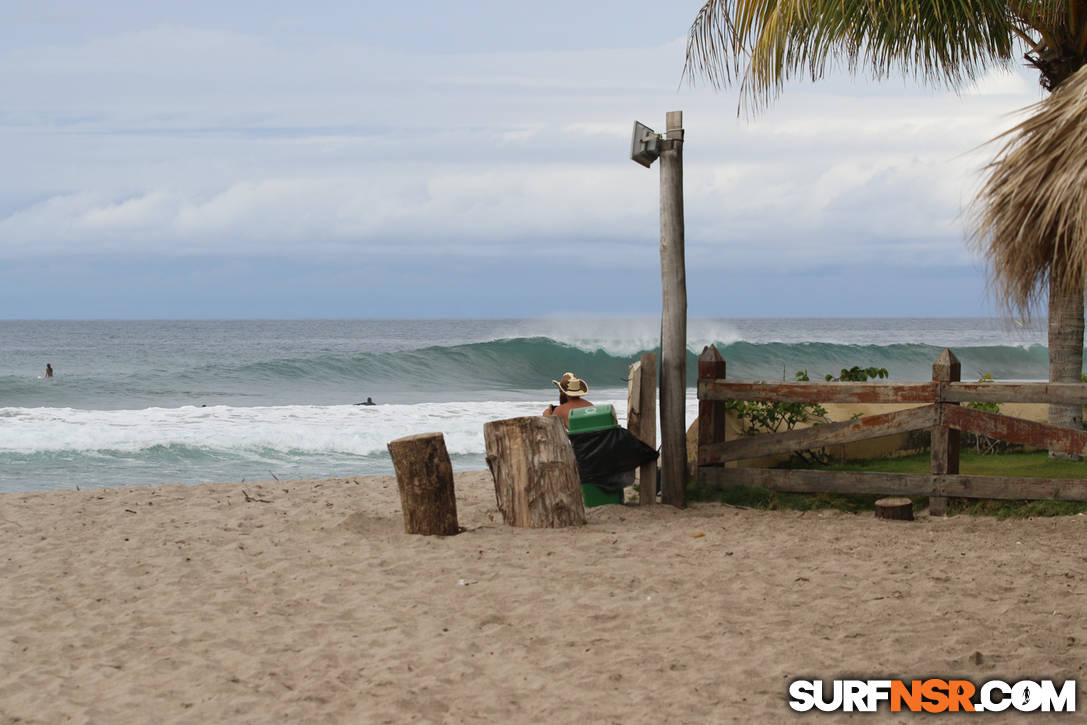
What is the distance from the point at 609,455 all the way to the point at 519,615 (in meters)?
2.80

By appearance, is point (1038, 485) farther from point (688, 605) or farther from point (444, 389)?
point (444, 389)

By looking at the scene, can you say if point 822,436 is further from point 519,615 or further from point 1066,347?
point 519,615

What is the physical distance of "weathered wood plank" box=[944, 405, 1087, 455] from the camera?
708 cm

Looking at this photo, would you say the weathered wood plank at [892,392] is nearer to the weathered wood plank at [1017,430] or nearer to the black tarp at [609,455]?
the weathered wood plank at [1017,430]

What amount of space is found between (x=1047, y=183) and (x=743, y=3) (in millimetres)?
4174

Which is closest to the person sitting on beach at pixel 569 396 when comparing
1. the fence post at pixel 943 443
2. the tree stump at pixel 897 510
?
the tree stump at pixel 897 510

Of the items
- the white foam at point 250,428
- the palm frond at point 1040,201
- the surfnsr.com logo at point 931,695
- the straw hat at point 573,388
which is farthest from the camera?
the white foam at point 250,428

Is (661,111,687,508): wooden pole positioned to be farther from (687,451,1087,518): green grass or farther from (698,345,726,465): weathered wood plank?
(687,451,1087,518): green grass

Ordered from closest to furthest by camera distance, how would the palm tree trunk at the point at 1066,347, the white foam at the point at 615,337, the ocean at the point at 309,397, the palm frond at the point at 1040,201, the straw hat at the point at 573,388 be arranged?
the palm frond at the point at 1040,201
the straw hat at the point at 573,388
the palm tree trunk at the point at 1066,347
the ocean at the point at 309,397
the white foam at the point at 615,337

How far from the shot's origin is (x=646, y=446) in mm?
7734

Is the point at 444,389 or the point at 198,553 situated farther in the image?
the point at 444,389

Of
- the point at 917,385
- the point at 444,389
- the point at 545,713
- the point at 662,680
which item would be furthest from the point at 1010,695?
the point at 444,389

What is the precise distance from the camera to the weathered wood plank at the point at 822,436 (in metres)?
7.31

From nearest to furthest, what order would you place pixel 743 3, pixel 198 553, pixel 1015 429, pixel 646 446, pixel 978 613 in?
pixel 978 613, pixel 198 553, pixel 1015 429, pixel 646 446, pixel 743 3
